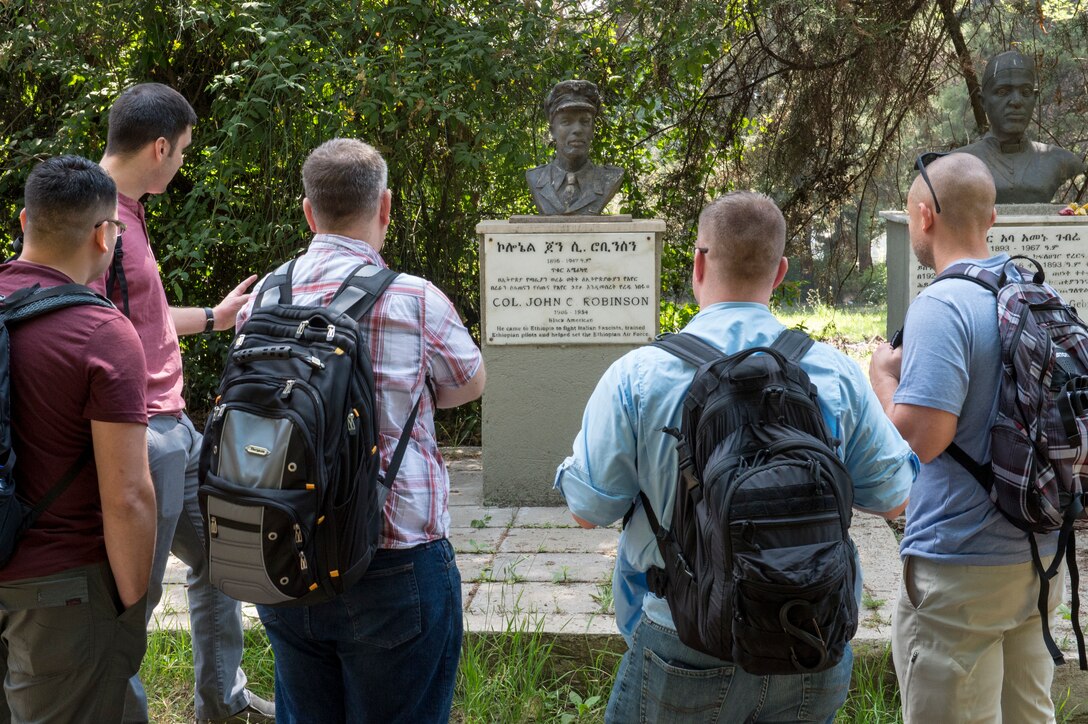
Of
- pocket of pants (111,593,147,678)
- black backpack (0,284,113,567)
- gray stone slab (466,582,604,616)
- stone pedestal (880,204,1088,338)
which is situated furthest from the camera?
stone pedestal (880,204,1088,338)

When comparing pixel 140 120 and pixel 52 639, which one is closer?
pixel 52 639

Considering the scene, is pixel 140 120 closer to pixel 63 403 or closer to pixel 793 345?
pixel 63 403

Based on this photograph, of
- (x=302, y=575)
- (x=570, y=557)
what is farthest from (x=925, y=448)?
(x=570, y=557)

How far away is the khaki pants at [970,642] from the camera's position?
2439 millimetres

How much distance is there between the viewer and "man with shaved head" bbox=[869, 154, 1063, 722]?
2.41m

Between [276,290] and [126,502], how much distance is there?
1.85 feet

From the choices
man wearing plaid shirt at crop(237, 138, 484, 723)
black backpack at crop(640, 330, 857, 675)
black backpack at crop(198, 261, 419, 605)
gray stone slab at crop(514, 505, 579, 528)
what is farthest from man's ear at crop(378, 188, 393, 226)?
gray stone slab at crop(514, 505, 579, 528)

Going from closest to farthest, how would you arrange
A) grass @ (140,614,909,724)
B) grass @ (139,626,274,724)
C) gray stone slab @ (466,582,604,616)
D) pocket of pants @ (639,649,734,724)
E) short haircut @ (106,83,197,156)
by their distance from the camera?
pocket of pants @ (639,649,734,724)
short haircut @ (106,83,197,156)
grass @ (140,614,909,724)
grass @ (139,626,274,724)
gray stone slab @ (466,582,604,616)

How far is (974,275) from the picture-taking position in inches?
98.0

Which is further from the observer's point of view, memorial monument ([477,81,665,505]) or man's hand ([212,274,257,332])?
memorial monument ([477,81,665,505])

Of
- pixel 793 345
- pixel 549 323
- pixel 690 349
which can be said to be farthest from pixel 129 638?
pixel 549 323

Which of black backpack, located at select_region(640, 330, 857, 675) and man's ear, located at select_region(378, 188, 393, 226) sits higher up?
man's ear, located at select_region(378, 188, 393, 226)

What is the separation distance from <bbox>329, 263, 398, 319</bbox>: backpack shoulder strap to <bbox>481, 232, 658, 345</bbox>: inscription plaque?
337 centimetres

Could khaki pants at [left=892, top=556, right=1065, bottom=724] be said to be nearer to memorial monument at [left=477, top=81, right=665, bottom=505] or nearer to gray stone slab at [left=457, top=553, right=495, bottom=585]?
gray stone slab at [left=457, top=553, right=495, bottom=585]
